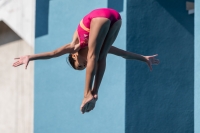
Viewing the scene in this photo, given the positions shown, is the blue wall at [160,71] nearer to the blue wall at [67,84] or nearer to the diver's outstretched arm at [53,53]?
the blue wall at [67,84]

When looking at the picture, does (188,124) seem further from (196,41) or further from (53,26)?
(53,26)

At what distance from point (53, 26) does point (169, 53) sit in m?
2.10

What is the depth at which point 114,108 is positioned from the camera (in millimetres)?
8289

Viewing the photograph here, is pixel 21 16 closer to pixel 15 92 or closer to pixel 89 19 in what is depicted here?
pixel 15 92

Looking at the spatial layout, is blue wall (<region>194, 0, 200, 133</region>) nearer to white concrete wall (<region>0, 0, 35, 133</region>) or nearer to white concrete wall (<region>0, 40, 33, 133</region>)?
white concrete wall (<region>0, 0, 35, 133</region>)

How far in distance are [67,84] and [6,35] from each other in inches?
118

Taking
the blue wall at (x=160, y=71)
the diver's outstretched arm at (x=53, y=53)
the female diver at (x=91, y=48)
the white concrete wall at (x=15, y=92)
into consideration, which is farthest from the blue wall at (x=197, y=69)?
the white concrete wall at (x=15, y=92)

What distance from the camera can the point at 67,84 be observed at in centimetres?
905

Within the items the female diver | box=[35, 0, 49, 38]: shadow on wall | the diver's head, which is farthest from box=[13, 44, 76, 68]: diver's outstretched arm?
box=[35, 0, 49, 38]: shadow on wall

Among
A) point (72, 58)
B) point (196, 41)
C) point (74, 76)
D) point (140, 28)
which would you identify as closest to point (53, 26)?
point (74, 76)

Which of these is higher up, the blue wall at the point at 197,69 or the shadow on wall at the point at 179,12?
the shadow on wall at the point at 179,12

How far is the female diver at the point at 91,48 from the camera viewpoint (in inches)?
211

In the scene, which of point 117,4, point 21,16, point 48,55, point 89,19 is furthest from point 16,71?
point 89,19

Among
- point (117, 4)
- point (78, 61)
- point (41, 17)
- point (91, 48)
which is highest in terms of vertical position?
point (117, 4)
